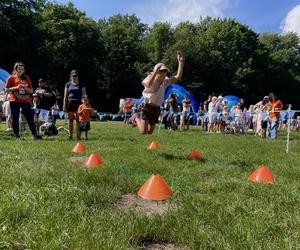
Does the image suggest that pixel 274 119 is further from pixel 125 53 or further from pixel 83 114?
pixel 125 53

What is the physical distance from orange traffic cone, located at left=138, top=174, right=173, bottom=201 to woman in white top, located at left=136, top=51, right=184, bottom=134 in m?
3.19

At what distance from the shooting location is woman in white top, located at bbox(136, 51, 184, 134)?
718 centimetres

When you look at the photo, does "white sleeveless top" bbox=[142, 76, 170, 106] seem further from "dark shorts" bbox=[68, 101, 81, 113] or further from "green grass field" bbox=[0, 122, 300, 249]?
"dark shorts" bbox=[68, 101, 81, 113]

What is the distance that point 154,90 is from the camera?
7.28 meters

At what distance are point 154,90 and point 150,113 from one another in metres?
0.45

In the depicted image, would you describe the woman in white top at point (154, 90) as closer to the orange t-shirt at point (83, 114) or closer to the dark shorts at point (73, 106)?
the dark shorts at point (73, 106)

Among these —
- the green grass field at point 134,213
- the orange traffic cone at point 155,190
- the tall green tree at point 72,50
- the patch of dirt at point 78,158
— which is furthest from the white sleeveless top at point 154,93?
the tall green tree at point 72,50

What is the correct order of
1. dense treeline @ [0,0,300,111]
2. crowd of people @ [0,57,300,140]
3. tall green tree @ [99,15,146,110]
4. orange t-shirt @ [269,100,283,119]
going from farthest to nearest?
tall green tree @ [99,15,146,110]
dense treeline @ [0,0,300,111]
orange t-shirt @ [269,100,283,119]
crowd of people @ [0,57,300,140]

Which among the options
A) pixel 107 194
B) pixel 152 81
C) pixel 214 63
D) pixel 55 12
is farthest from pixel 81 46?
pixel 107 194

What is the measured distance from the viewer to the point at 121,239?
2.82 meters

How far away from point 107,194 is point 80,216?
78cm

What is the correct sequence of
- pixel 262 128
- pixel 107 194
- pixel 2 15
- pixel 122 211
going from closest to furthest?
pixel 122 211 < pixel 107 194 < pixel 262 128 < pixel 2 15

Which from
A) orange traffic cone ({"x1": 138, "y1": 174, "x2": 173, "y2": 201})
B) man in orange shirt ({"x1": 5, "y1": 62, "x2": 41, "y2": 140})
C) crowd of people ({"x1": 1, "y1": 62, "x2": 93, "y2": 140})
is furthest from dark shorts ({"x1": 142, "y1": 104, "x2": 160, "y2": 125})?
man in orange shirt ({"x1": 5, "y1": 62, "x2": 41, "y2": 140})

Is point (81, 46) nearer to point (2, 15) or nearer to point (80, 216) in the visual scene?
point (2, 15)
